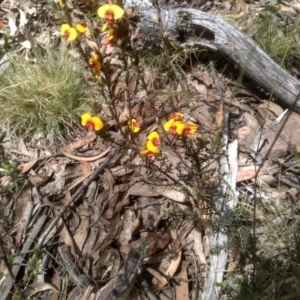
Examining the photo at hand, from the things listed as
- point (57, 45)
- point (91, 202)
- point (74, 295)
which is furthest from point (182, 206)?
point (57, 45)

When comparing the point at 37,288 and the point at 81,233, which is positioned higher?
the point at 81,233

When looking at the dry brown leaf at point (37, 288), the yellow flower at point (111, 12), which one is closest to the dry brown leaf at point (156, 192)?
the dry brown leaf at point (37, 288)

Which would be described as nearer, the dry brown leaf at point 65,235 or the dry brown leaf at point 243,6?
the dry brown leaf at point 65,235

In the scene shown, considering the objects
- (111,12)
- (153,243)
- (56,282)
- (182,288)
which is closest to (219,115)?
(153,243)

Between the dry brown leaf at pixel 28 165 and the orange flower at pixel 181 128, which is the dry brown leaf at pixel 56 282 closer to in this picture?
the dry brown leaf at pixel 28 165

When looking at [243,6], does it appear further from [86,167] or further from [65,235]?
[65,235]

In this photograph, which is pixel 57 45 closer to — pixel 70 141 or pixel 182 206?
pixel 70 141

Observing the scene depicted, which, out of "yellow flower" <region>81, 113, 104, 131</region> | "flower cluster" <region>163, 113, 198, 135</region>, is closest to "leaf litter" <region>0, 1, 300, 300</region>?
"flower cluster" <region>163, 113, 198, 135</region>
